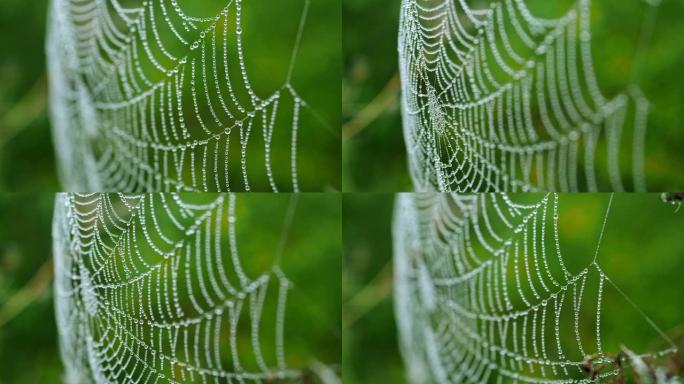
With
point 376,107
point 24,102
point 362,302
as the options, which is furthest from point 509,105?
point 24,102

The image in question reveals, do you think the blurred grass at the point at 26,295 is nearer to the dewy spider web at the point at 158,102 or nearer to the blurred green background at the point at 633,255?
the dewy spider web at the point at 158,102

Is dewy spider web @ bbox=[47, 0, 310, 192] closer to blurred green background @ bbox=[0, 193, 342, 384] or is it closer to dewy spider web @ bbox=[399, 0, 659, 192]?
blurred green background @ bbox=[0, 193, 342, 384]

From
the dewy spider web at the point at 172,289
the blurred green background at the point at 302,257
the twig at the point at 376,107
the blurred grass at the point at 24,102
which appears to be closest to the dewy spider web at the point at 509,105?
the twig at the point at 376,107

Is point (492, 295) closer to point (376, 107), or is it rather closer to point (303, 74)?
point (376, 107)

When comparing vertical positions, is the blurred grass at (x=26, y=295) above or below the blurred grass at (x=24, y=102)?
below

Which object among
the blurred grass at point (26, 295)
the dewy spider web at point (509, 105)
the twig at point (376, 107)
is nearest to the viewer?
the dewy spider web at point (509, 105)

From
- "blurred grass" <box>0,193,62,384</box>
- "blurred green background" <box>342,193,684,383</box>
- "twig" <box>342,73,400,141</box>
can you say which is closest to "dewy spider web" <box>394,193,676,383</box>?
"blurred green background" <box>342,193,684,383</box>

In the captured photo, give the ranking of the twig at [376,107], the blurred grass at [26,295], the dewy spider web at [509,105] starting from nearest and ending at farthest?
the dewy spider web at [509,105] < the twig at [376,107] < the blurred grass at [26,295]
